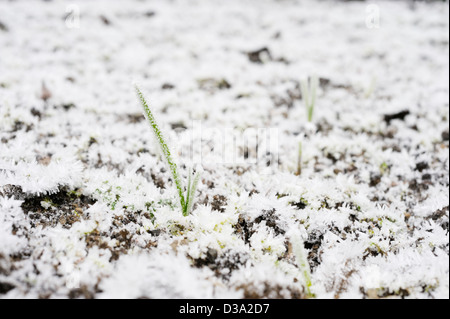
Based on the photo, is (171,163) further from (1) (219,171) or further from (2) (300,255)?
(2) (300,255)

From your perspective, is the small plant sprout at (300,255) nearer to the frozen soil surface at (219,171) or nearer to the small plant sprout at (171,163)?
the frozen soil surface at (219,171)

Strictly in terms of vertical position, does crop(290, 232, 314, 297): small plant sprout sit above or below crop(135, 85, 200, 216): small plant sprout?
below

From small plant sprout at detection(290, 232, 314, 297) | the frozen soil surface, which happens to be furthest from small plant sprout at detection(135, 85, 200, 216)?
small plant sprout at detection(290, 232, 314, 297)

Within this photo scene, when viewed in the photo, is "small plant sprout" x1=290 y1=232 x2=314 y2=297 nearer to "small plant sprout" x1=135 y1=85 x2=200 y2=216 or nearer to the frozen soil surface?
the frozen soil surface

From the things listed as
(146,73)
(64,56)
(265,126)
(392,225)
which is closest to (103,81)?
(146,73)

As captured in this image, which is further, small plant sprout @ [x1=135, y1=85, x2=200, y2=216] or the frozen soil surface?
small plant sprout @ [x1=135, y1=85, x2=200, y2=216]

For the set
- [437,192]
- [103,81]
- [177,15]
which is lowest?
[437,192]

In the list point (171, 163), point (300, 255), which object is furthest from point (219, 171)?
point (300, 255)
